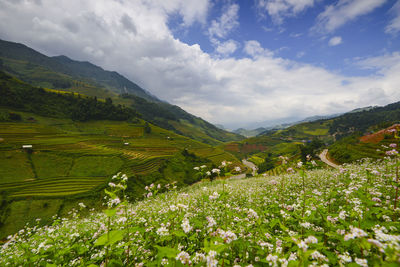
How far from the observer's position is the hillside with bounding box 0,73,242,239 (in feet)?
121

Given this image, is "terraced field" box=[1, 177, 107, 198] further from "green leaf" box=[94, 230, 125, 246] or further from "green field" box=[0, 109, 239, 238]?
"green leaf" box=[94, 230, 125, 246]

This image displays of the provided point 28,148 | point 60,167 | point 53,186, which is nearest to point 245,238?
point 53,186

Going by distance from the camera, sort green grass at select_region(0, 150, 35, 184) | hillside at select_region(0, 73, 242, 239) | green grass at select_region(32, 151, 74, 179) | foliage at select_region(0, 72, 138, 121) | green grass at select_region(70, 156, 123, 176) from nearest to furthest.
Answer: hillside at select_region(0, 73, 242, 239) → green grass at select_region(0, 150, 35, 184) → green grass at select_region(32, 151, 74, 179) → green grass at select_region(70, 156, 123, 176) → foliage at select_region(0, 72, 138, 121)

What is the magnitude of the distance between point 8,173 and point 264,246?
70.4m

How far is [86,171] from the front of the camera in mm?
51344

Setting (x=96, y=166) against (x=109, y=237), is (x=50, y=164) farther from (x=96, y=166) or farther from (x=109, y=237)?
(x=109, y=237)

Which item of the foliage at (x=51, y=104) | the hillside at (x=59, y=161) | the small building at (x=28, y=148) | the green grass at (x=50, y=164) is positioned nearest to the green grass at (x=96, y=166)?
the hillside at (x=59, y=161)

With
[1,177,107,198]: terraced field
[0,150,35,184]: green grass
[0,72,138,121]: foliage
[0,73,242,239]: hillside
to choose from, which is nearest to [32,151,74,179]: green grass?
[0,73,242,239]: hillside

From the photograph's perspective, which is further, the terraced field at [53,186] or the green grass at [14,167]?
the green grass at [14,167]

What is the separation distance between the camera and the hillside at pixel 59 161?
3691cm

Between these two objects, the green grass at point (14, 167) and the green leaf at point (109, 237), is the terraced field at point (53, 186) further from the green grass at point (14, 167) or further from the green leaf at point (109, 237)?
the green leaf at point (109, 237)

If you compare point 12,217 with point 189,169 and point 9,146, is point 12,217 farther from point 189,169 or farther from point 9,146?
point 189,169

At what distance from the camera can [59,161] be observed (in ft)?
172

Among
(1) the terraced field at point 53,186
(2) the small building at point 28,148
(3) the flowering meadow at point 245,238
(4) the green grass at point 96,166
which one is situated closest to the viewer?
(3) the flowering meadow at point 245,238
